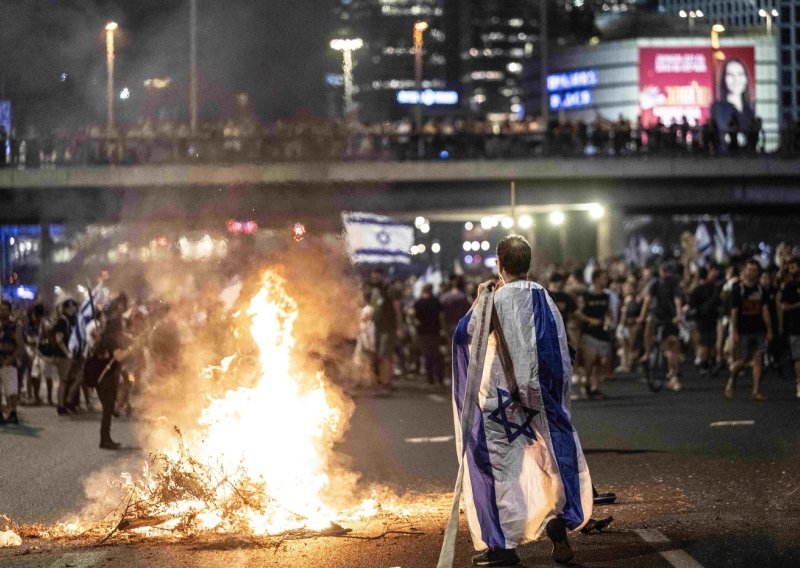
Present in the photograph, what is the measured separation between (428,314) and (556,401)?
1461cm

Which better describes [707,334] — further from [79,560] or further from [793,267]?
[79,560]

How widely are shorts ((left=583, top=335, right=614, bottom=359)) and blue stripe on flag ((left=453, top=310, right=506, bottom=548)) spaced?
35.3 ft

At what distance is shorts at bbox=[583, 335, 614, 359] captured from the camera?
56.3 feet

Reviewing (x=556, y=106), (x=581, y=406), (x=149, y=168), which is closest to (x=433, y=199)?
(x=149, y=168)

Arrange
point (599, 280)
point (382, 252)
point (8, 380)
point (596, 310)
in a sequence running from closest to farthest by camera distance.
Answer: point (8, 380) < point (596, 310) < point (599, 280) < point (382, 252)

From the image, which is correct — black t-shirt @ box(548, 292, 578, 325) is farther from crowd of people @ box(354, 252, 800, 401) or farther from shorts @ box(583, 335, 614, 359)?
shorts @ box(583, 335, 614, 359)

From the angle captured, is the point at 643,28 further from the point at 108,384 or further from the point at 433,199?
the point at 108,384

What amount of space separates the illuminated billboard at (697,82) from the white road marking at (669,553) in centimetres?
6947

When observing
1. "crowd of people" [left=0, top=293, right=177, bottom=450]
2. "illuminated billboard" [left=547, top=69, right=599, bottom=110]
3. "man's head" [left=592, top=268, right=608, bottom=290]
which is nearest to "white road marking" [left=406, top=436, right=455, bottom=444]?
"crowd of people" [left=0, top=293, right=177, bottom=450]

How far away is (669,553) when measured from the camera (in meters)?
6.72

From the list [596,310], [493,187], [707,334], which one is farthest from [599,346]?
[493,187]

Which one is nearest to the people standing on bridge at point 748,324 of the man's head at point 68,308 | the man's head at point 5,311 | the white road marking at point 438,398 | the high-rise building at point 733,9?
the white road marking at point 438,398

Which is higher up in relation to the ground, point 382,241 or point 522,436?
point 382,241

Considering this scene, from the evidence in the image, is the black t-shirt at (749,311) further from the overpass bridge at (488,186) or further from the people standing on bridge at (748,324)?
the overpass bridge at (488,186)
